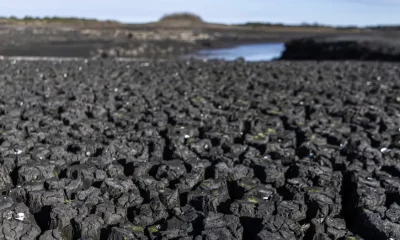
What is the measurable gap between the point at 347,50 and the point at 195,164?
29.5m

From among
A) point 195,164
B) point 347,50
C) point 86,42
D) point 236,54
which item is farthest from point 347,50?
point 195,164

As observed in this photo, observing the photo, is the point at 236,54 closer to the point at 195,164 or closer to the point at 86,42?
the point at 86,42

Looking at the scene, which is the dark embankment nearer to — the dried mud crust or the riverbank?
the riverbank

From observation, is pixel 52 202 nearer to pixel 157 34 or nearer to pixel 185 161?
pixel 185 161

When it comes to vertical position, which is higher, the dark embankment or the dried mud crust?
the dried mud crust

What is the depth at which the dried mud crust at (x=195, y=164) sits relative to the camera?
3375 mm

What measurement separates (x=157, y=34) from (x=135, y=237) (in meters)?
48.5

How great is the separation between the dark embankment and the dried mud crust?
1928 centimetres

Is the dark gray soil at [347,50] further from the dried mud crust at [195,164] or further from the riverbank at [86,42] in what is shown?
the dried mud crust at [195,164]

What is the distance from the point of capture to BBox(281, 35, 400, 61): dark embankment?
88.8 ft

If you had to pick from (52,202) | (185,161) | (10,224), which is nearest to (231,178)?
(185,161)

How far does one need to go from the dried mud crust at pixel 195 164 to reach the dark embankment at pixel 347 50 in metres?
19.3

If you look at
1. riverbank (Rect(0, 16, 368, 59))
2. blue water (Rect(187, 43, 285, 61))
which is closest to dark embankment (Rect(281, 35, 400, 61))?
blue water (Rect(187, 43, 285, 61))

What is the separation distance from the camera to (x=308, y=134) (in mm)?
6066
